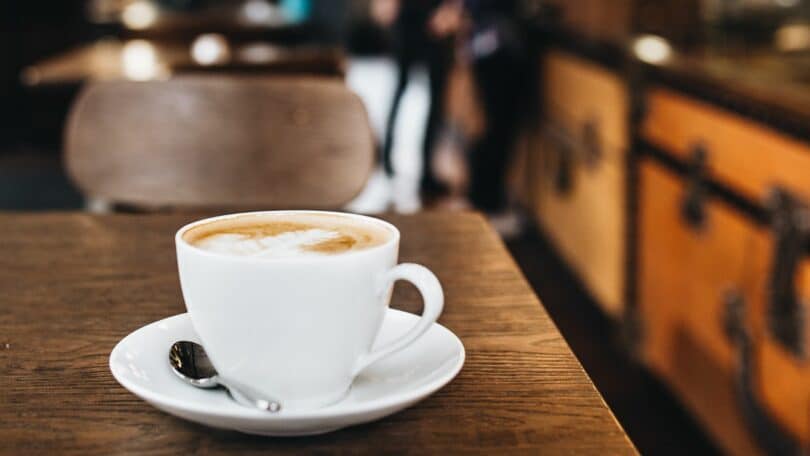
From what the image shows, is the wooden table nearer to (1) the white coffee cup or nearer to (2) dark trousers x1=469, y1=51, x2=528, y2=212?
(1) the white coffee cup

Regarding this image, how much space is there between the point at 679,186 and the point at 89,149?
4.92 ft

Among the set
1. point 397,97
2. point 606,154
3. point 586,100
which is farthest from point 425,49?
point 606,154

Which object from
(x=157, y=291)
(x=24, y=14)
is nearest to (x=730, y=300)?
(x=157, y=291)

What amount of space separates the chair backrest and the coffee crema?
2.70 feet

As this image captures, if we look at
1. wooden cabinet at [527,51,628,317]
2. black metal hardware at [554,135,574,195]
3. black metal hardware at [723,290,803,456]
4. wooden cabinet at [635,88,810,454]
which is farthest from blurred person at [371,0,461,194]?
black metal hardware at [723,290,803,456]

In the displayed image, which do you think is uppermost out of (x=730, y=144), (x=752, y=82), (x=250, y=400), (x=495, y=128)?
(x=250, y=400)

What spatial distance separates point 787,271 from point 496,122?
2.29 meters

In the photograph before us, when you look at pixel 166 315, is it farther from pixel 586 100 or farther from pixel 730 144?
pixel 586 100

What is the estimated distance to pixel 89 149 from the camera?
148cm

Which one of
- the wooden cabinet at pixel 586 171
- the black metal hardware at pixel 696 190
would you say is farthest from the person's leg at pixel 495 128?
the black metal hardware at pixel 696 190

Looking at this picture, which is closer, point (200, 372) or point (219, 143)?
point (200, 372)

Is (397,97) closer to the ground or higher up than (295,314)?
closer to the ground

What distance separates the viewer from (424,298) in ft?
1.93

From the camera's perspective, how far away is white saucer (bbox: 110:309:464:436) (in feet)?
1.74
